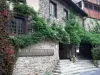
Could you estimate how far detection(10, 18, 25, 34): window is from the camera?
13.1 metres

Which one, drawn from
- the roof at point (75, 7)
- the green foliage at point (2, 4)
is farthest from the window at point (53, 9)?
the green foliage at point (2, 4)

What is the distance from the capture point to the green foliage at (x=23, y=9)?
43.7ft

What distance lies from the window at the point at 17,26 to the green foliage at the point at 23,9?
0.51m

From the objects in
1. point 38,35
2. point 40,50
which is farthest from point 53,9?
point 40,50

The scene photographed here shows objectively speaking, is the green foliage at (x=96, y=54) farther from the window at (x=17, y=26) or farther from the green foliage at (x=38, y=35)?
the window at (x=17, y=26)

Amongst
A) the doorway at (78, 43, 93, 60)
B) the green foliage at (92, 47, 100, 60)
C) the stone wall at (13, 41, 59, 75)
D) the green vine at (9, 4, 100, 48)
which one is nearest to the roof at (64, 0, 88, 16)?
the green vine at (9, 4, 100, 48)

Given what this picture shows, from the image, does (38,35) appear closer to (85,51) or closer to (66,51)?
(66,51)

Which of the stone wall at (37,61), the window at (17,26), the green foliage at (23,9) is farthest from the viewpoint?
the green foliage at (23,9)

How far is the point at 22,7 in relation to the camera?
533 inches

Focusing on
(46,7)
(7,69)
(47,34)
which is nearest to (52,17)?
(46,7)

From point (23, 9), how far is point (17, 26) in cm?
125

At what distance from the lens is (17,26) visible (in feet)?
44.3

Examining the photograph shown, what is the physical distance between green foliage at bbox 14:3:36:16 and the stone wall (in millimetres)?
2318

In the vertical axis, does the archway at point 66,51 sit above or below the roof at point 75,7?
below
